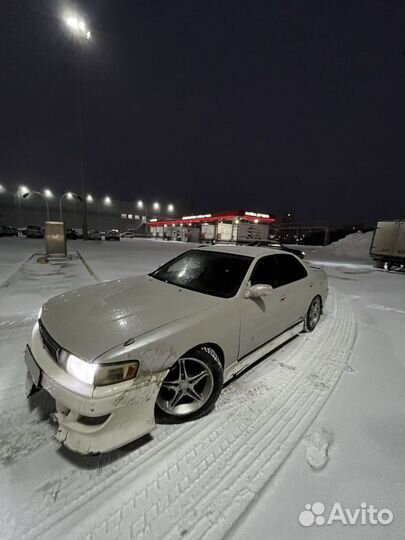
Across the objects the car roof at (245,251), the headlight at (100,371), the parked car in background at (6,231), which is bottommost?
the parked car in background at (6,231)

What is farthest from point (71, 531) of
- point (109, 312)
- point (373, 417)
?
point (373, 417)

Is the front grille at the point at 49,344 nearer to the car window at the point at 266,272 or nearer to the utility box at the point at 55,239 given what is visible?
the car window at the point at 266,272

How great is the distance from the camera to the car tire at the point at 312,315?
4.12 m

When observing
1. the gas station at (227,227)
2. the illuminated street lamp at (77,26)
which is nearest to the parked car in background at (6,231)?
the gas station at (227,227)

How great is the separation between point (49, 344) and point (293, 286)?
2930mm

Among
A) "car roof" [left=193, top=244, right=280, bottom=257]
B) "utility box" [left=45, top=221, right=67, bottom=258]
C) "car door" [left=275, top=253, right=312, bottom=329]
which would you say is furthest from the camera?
"utility box" [left=45, top=221, right=67, bottom=258]

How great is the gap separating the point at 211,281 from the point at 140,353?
135 cm

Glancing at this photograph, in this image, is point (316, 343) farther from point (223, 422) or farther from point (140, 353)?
point (140, 353)

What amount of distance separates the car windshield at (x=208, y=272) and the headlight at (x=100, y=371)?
46.2 inches

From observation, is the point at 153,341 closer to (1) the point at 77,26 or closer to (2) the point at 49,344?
(2) the point at 49,344

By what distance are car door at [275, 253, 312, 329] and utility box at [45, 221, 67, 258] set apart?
1070cm

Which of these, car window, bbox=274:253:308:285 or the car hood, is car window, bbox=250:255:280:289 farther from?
the car hood

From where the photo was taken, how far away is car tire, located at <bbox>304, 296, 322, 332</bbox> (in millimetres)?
4117

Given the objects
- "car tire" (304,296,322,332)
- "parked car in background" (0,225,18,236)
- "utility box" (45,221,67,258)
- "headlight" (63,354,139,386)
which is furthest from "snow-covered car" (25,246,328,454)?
"parked car in background" (0,225,18,236)
